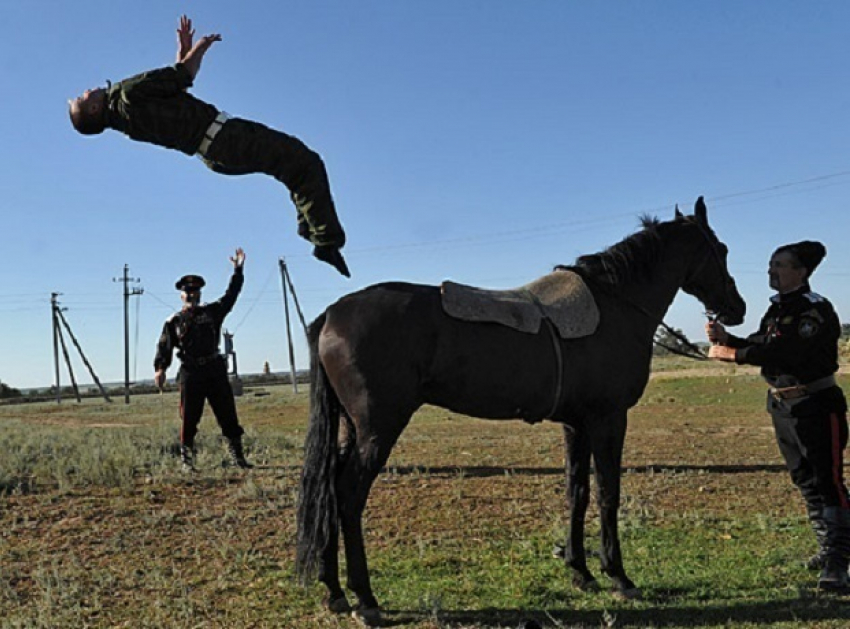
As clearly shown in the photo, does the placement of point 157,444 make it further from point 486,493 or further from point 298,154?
point 298,154

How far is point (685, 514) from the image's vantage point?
7.08m

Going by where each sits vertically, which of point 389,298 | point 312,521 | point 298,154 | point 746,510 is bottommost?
point 746,510

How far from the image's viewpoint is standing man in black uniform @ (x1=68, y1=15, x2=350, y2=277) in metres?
4.00

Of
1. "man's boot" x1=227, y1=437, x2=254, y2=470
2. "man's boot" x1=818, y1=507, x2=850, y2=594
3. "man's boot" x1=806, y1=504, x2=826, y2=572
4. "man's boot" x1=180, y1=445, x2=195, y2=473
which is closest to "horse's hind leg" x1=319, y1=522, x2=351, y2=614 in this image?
"man's boot" x1=818, y1=507, x2=850, y2=594

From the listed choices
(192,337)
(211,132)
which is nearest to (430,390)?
(211,132)

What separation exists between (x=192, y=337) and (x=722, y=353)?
666 centimetres

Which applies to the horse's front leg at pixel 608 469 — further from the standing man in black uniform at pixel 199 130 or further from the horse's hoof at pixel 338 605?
the standing man in black uniform at pixel 199 130

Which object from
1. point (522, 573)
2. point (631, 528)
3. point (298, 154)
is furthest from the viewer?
point (631, 528)

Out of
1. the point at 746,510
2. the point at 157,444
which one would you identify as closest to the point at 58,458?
the point at 157,444

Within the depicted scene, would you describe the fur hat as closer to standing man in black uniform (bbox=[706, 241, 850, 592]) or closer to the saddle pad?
standing man in black uniform (bbox=[706, 241, 850, 592])

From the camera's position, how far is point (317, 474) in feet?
15.7

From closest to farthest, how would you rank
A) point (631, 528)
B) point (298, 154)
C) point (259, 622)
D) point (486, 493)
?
point (298, 154) → point (259, 622) → point (631, 528) → point (486, 493)

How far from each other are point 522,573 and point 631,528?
5.50ft

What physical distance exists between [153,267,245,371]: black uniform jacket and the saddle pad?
5.30m
